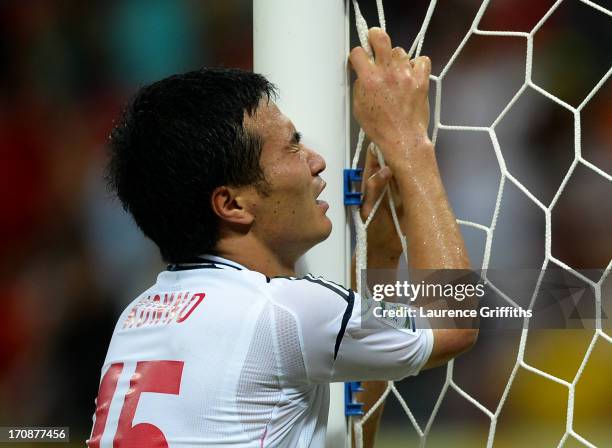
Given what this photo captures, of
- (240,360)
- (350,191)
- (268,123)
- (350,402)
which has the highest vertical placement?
(268,123)

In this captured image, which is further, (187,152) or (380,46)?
(380,46)

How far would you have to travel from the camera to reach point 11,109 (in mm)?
3342

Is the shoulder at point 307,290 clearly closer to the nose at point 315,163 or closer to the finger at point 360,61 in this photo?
the nose at point 315,163

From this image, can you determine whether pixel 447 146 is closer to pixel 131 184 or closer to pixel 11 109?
pixel 11 109

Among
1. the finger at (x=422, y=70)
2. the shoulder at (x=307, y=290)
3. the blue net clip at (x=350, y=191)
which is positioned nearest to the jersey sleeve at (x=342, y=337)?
the shoulder at (x=307, y=290)

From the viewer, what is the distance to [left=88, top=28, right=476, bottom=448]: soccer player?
2.91 feet

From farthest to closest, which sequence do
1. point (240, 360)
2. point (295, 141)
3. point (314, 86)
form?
point (314, 86) < point (295, 141) < point (240, 360)

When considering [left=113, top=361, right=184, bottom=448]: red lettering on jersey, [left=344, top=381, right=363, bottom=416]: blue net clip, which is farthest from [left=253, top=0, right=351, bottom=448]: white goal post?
[left=113, top=361, right=184, bottom=448]: red lettering on jersey

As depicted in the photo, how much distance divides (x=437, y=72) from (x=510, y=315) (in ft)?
6.20

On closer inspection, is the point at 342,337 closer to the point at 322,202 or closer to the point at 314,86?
the point at 322,202

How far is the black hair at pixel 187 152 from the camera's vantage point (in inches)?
36.5

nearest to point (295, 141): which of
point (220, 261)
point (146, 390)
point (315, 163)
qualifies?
point (315, 163)

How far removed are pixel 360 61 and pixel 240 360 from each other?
16.5 inches

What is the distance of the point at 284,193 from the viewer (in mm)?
962
